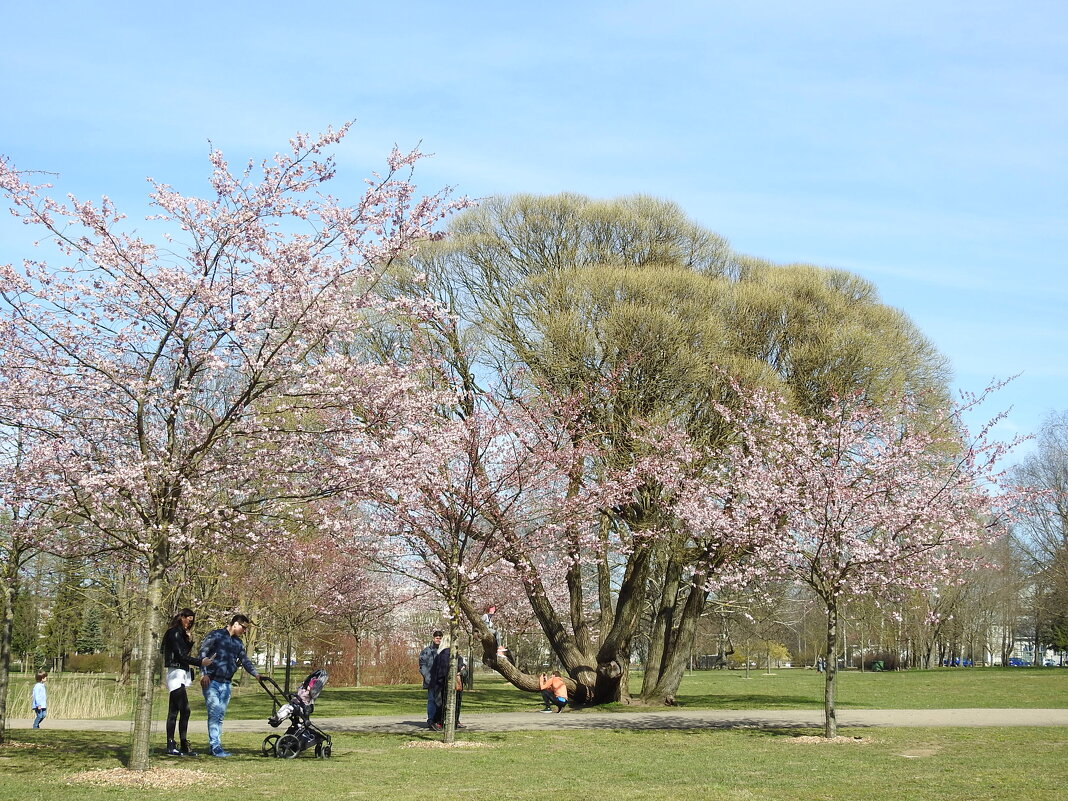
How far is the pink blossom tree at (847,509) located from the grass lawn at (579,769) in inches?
108

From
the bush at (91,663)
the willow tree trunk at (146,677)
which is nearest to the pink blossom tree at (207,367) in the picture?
the willow tree trunk at (146,677)

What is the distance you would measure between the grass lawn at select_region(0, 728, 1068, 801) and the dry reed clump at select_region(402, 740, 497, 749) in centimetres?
4

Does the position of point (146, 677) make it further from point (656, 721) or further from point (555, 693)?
point (555, 693)

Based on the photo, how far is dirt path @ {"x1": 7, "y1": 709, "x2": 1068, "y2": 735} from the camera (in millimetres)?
17625

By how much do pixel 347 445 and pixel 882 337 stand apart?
17389 millimetres

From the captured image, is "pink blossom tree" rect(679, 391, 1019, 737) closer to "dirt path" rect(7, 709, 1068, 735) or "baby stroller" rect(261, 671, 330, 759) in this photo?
"dirt path" rect(7, 709, 1068, 735)

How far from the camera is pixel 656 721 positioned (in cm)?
1956

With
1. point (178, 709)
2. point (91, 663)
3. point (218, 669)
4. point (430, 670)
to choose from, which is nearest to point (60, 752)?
point (178, 709)

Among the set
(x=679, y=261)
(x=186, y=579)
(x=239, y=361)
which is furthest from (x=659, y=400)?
(x=239, y=361)

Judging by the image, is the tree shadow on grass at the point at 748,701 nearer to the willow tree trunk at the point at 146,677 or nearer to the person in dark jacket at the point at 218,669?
the person in dark jacket at the point at 218,669

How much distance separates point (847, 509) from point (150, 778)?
11.1 meters

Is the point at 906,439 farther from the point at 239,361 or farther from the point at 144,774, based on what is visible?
the point at 144,774

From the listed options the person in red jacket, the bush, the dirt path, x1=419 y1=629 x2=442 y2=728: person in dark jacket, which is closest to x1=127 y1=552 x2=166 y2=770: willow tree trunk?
the dirt path

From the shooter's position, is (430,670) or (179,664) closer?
(179,664)
